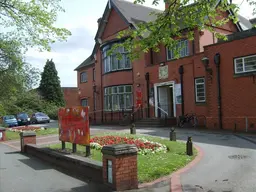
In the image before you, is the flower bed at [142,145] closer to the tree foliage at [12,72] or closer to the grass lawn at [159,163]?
the grass lawn at [159,163]

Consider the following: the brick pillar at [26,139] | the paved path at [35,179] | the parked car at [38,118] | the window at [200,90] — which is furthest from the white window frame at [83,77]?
the paved path at [35,179]

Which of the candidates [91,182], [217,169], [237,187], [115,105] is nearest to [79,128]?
[91,182]

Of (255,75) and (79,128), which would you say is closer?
(79,128)

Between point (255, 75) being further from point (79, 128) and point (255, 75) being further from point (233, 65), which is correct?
point (79, 128)

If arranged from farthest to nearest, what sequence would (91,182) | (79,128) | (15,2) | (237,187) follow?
(15,2)
(79,128)
(91,182)
(237,187)

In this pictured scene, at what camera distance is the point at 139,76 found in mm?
26047

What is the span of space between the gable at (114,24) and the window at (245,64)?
12489mm

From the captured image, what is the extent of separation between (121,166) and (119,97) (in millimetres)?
21382

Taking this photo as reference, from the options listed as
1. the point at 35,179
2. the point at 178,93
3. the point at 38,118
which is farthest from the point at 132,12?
the point at 35,179

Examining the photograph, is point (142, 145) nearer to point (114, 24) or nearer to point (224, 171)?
point (224, 171)

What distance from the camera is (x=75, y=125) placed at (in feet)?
32.1

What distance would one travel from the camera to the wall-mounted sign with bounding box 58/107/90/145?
913cm

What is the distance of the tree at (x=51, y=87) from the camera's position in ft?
194

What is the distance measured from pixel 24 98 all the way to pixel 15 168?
1680cm
